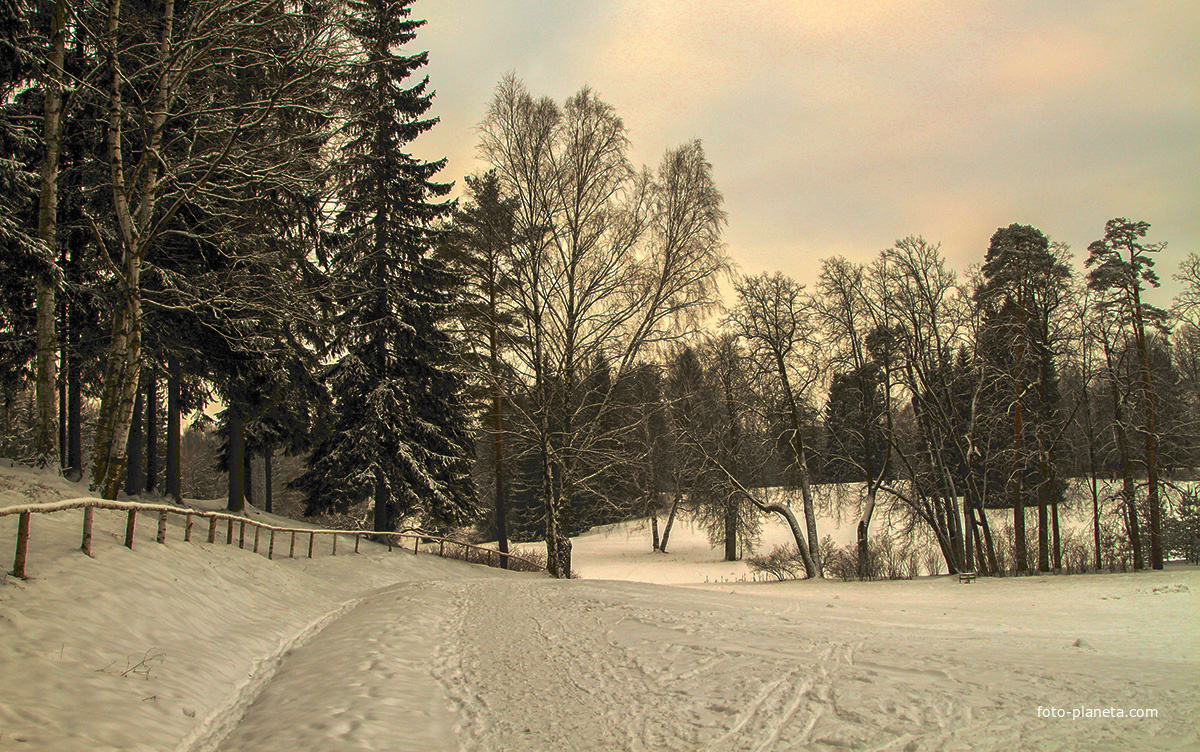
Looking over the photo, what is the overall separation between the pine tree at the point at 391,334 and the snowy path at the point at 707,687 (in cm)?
1082

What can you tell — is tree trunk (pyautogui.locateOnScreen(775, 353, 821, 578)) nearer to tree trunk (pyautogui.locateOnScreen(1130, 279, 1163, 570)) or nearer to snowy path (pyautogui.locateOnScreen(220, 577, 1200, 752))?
tree trunk (pyautogui.locateOnScreen(1130, 279, 1163, 570))

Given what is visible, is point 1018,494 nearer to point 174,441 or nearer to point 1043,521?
point 1043,521

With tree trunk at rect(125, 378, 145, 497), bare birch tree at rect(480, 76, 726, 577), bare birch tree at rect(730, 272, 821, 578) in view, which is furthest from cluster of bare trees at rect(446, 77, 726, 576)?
tree trunk at rect(125, 378, 145, 497)

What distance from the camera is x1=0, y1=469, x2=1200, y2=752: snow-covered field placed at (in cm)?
439

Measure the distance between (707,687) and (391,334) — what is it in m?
16.7

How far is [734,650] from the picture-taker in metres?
6.66

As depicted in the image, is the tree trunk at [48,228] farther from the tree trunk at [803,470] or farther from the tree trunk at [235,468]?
the tree trunk at [803,470]

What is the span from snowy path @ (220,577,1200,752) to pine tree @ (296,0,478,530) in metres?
10.8

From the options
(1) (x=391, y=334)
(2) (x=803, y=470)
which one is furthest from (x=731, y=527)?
(1) (x=391, y=334)

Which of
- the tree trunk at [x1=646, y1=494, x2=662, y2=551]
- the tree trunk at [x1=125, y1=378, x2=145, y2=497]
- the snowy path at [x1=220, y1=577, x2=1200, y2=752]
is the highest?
the tree trunk at [x1=125, y1=378, x2=145, y2=497]

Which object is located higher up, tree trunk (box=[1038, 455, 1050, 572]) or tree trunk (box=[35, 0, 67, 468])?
tree trunk (box=[35, 0, 67, 468])

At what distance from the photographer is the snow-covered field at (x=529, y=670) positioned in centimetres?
439

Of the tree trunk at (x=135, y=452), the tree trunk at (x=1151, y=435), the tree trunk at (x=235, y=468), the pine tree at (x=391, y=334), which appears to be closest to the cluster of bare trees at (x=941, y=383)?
the tree trunk at (x=1151, y=435)

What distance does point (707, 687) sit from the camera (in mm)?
5516
